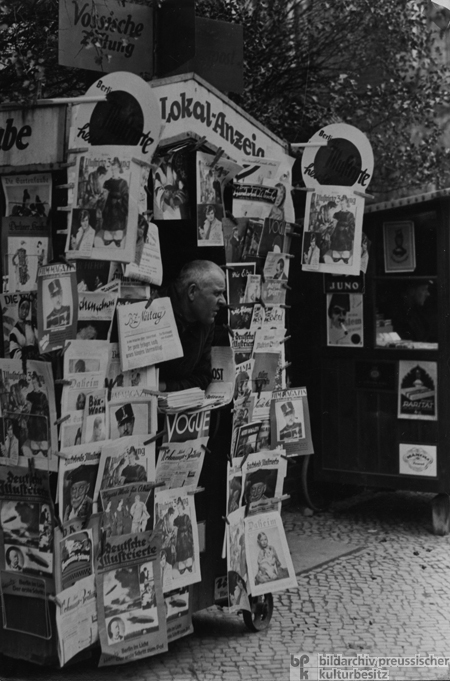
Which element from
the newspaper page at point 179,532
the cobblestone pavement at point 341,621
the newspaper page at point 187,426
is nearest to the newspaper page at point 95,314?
the newspaper page at point 187,426

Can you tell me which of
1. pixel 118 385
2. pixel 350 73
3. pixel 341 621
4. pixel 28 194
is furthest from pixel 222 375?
pixel 350 73

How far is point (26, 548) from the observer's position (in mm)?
3943

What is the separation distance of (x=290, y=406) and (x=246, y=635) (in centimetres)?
123

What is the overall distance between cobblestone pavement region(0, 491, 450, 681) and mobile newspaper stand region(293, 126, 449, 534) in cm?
52

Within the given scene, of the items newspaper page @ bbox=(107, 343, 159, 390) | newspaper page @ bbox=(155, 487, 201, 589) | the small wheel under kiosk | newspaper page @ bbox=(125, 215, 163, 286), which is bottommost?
the small wheel under kiosk

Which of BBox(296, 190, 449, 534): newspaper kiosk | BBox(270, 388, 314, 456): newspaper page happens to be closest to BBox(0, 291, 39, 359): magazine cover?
BBox(270, 388, 314, 456): newspaper page

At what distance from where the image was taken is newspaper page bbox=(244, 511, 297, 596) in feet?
15.7

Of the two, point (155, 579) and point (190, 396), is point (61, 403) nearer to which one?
point (190, 396)

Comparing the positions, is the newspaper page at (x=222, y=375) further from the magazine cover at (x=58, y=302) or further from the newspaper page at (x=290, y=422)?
the magazine cover at (x=58, y=302)

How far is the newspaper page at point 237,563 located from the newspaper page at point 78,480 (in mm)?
955

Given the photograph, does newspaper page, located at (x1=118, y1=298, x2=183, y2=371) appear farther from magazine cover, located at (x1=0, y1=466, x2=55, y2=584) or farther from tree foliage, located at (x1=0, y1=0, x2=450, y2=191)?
tree foliage, located at (x1=0, y1=0, x2=450, y2=191)

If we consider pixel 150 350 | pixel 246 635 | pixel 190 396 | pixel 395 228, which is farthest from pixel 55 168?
pixel 395 228

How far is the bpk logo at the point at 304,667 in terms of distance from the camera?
4.36m

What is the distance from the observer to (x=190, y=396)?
170 inches
